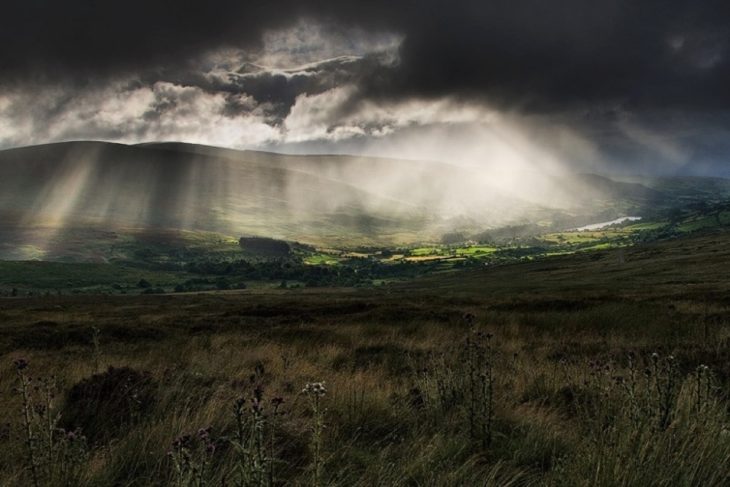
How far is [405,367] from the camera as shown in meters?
10.4

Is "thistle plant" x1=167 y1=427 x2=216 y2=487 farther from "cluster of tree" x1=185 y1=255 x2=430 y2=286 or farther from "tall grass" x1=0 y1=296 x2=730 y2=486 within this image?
"cluster of tree" x1=185 y1=255 x2=430 y2=286

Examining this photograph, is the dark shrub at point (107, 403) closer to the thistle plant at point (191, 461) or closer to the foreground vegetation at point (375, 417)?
the foreground vegetation at point (375, 417)

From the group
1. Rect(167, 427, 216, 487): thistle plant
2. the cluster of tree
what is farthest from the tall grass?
the cluster of tree

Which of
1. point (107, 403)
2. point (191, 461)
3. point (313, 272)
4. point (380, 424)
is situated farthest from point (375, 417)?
point (313, 272)

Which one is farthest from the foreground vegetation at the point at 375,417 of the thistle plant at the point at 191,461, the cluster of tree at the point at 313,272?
the cluster of tree at the point at 313,272

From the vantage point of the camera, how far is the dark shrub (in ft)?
19.5

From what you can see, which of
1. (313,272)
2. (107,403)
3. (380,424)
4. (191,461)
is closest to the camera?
(191,461)

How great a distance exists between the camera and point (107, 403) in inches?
253

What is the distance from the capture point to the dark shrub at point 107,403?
5.93 meters

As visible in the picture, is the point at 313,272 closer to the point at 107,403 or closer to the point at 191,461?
the point at 107,403

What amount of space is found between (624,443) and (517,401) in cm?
301

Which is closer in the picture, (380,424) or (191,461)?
(191,461)

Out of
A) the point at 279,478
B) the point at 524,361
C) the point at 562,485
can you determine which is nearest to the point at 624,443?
the point at 562,485

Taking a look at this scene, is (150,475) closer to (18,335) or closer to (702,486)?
(702,486)
